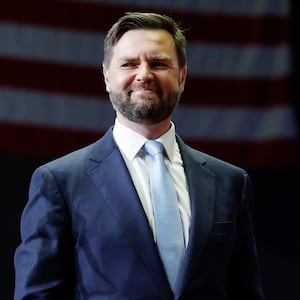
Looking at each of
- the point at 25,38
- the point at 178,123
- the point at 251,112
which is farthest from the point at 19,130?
the point at 251,112

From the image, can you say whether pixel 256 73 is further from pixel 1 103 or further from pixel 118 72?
pixel 118 72

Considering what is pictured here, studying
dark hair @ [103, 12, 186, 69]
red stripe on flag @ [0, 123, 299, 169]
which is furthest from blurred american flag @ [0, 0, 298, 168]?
dark hair @ [103, 12, 186, 69]

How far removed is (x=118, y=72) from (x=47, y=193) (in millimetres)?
251

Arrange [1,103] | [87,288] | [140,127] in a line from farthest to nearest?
[1,103] → [140,127] → [87,288]

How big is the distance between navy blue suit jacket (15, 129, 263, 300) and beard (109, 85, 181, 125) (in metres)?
0.07

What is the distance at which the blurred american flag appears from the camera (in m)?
2.41

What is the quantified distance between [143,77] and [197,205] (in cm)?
24

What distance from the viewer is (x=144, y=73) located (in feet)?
4.26

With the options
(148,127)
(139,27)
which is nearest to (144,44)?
(139,27)

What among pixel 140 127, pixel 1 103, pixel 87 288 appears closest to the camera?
pixel 87 288

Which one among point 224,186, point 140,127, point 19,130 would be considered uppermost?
point 140,127

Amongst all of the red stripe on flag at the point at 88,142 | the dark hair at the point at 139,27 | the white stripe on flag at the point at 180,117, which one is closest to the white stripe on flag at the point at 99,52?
the white stripe on flag at the point at 180,117

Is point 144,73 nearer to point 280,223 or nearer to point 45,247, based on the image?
point 45,247

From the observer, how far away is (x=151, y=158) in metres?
1.35
